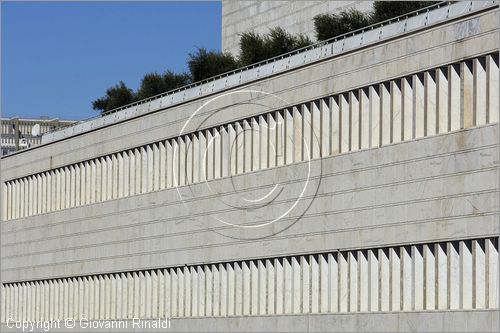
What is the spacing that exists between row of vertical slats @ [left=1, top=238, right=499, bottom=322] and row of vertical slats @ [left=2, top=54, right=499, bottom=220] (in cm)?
394

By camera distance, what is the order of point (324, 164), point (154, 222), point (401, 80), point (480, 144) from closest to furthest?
point (480, 144) → point (401, 80) → point (324, 164) → point (154, 222)

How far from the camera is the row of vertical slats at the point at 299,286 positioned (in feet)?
151

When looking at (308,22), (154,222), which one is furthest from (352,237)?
(308,22)

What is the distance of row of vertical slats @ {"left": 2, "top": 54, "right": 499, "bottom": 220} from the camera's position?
46.6m

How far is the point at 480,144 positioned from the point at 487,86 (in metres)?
1.84

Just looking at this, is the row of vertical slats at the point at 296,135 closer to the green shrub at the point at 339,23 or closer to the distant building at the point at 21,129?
the green shrub at the point at 339,23

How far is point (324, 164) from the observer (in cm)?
5388

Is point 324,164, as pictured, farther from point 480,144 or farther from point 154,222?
point 154,222

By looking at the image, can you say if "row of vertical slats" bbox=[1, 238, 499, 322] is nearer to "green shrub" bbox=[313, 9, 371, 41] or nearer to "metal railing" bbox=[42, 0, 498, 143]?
"metal railing" bbox=[42, 0, 498, 143]

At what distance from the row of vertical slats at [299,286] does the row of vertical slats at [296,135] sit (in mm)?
3939

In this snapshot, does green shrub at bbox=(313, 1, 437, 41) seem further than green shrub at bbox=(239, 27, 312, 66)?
No

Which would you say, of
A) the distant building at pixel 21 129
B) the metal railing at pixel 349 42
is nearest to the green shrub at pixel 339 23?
the metal railing at pixel 349 42

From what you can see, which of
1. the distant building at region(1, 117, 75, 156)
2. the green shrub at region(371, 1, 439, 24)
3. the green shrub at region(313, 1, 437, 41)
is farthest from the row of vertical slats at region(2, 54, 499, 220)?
the distant building at region(1, 117, 75, 156)

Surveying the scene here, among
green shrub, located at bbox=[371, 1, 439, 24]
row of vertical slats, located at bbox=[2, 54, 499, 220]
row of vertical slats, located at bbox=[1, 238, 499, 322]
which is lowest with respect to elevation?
row of vertical slats, located at bbox=[1, 238, 499, 322]
